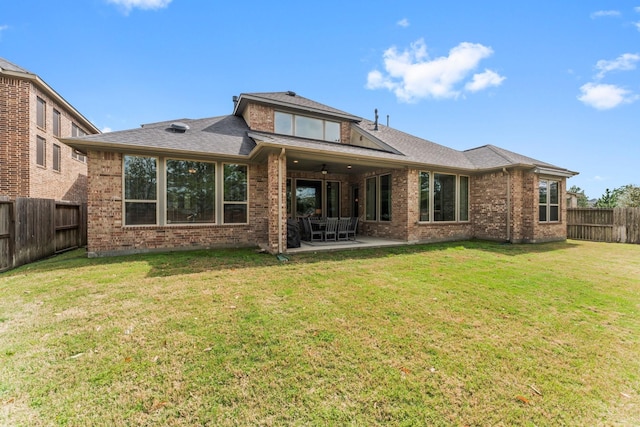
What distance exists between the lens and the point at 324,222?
9.59 meters

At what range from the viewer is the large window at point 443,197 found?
10.3 metres

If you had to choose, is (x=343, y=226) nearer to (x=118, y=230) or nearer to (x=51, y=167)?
(x=118, y=230)

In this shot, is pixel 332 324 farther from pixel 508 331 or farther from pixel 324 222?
pixel 324 222

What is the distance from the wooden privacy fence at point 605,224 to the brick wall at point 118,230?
51.3 feet

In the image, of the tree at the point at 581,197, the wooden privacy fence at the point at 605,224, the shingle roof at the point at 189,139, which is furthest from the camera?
the tree at the point at 581,197

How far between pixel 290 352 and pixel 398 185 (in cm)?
858

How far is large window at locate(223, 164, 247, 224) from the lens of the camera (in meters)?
8.70

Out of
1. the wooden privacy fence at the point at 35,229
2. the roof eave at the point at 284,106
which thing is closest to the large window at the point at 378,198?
the roof eave at the point at 284,106

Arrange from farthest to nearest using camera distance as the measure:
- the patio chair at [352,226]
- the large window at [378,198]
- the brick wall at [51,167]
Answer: the brick wall at [51,167], the large window at [378,198], the patio chair at [352,226]

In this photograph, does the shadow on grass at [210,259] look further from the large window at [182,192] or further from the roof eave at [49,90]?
the roof eave at [49,90]

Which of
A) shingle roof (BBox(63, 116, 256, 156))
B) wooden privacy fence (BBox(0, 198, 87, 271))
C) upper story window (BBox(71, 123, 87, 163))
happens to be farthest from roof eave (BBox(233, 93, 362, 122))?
upper story window (BBox(71, 123, 87, 163))

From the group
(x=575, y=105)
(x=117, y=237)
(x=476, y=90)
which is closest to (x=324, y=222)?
(x=117, y=237)

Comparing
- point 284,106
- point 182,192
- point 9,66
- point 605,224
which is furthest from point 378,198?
point 9,66

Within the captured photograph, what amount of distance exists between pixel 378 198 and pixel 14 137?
1468cm
